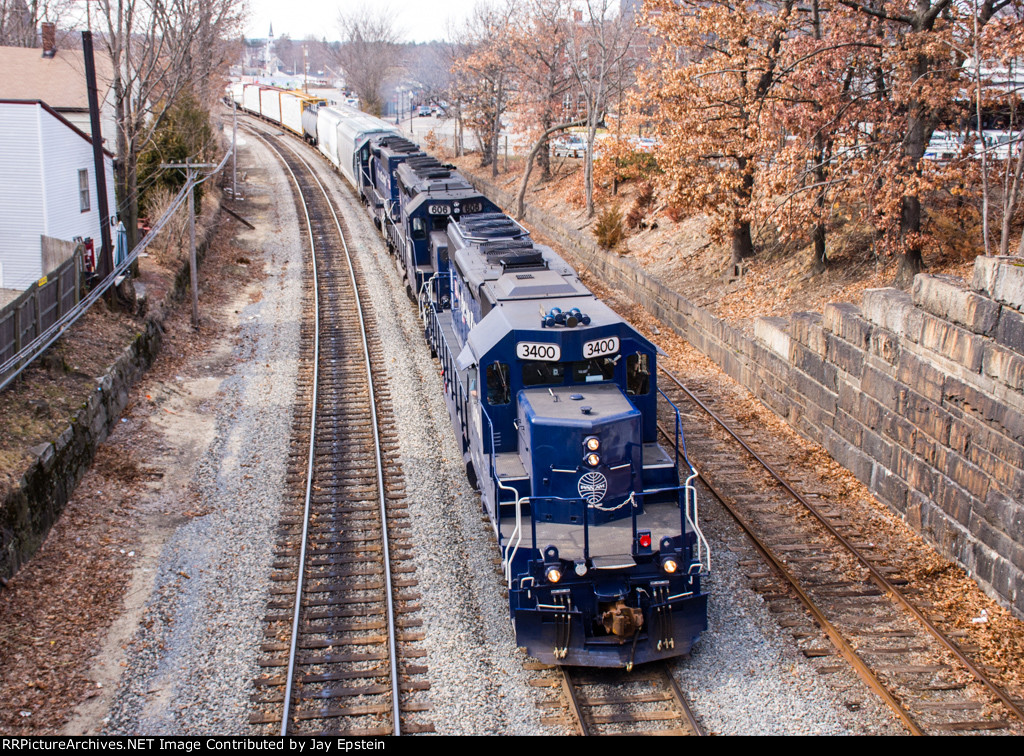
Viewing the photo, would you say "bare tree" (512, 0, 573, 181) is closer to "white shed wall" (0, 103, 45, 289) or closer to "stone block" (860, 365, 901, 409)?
"white shed wall" (0, 103, 45, 289)

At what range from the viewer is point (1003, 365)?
38.5 ft

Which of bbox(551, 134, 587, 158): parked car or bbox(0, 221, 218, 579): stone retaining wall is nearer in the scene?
bbox(0, 221, 218, 579): stone retaining wall

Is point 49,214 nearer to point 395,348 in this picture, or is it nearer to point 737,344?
point 395,348

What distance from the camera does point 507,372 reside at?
11.3 metres

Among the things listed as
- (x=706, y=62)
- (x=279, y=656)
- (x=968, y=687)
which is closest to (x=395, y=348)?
(x=706, y=62)

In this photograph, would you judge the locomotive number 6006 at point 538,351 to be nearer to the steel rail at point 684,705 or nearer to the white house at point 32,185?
the steel rail at point 684,705

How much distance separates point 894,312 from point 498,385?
24.2 feet

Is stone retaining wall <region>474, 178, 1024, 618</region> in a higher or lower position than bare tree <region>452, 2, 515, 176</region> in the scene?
lower

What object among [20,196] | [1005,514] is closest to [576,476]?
[1005,514]

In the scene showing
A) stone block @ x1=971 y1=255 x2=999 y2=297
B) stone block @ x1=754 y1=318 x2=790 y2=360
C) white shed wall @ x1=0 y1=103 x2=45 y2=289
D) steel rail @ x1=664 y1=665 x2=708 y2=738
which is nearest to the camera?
steel rail @ x1=664 y1=665 x2=708 y2=738

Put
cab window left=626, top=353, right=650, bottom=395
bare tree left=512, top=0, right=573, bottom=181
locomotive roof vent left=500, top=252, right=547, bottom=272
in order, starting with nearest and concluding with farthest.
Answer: cab window left=626, top=353, right=650, bottom=395
locomotive roof vent left=500, top=252, right=547, bottom=272
bare tree left=512, top=0, right=573, bottom=181

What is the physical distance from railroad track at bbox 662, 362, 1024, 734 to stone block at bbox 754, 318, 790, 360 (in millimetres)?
3121

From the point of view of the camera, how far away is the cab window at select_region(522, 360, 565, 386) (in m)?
11.3

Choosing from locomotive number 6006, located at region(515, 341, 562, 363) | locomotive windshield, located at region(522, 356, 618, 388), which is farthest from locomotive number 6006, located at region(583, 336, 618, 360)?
locomotive number 6006, located at region(515, 341, 562, 363)
